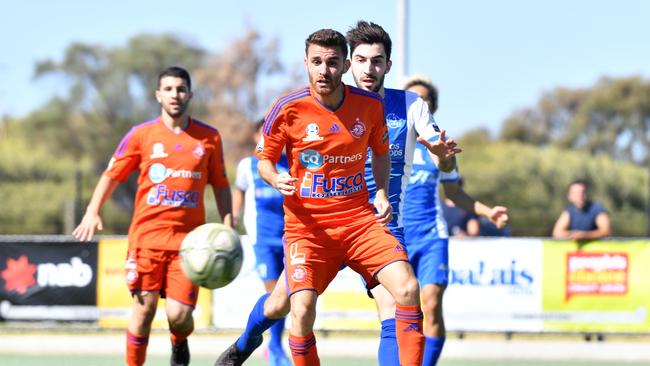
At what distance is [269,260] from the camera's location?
945 cm

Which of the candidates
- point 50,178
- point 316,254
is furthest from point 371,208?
point 50,178

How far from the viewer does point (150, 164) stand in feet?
26.5

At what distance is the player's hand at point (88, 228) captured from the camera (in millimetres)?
7639

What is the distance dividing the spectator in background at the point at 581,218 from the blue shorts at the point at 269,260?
4026mm

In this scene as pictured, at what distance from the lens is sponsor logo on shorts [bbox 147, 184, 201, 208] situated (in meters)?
8.03

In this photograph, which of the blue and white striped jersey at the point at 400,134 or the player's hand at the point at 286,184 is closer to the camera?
the player's hand at the point at 286,184

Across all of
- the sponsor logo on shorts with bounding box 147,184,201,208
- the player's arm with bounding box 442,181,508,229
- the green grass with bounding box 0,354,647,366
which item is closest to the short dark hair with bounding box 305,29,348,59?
the sponsor logo on shorts with bounding box 147,184,201,208

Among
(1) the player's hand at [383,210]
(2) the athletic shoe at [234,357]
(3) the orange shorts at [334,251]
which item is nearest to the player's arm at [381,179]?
(1) the player's hand at [383,210]

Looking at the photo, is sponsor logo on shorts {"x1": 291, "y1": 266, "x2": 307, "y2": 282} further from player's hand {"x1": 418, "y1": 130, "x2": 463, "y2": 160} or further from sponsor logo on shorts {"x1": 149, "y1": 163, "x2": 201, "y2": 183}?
sponsor logo on shorts {"x1": 149, "y1": 163, "x2": 201, "y2": 183}

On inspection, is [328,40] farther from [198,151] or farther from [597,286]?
[597,286]

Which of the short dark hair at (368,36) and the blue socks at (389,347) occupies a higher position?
the short dark hair at (368,36)

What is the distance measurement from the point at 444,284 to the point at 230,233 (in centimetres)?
182

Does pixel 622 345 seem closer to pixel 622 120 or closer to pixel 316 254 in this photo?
pixel 316 254

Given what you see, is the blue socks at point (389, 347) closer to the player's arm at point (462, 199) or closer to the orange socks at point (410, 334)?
the orange socks at point (410, 334)
